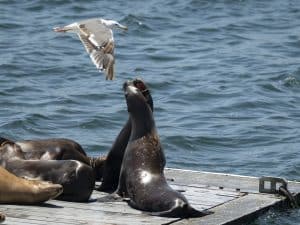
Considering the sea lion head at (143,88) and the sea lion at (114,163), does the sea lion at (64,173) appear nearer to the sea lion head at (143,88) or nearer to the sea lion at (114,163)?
the sea lion at (114,163)

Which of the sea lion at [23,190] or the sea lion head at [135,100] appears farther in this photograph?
the sea lion head at [135,100]

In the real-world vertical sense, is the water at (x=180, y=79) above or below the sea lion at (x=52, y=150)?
below

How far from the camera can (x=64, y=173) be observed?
9039mm

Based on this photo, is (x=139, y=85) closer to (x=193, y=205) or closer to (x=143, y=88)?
(x=143, y=88)

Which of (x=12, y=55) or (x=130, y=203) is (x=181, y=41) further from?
(x=130, y=203)

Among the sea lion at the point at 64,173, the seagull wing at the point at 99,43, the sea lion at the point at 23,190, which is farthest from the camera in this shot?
the seagull wing at the point at 99,43

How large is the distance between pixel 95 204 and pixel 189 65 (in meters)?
12.4

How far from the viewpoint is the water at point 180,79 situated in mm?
15130

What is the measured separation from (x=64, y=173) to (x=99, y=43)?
1655 mm

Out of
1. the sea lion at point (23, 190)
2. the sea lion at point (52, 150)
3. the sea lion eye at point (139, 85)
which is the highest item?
the sea lion eye at point (139, 85)

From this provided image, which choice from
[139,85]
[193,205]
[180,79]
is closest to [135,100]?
[139,85]

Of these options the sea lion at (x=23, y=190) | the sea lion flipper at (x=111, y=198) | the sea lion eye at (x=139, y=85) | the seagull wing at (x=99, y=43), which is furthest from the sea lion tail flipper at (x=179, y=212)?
the seagull wing at (x=99, y=43)

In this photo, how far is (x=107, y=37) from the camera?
33.7 ft

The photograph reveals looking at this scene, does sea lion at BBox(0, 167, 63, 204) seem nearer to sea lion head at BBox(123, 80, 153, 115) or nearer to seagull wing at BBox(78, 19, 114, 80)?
sea lion head at BBox(123, 80, 153, 115)
